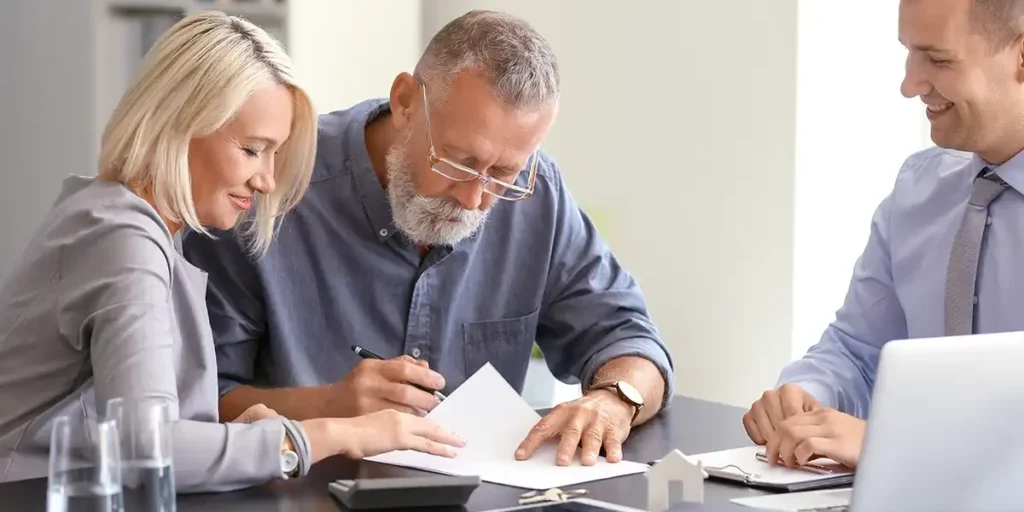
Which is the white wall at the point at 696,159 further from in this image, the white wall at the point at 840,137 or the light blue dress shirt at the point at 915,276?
the light blue dress shirt at the point at 915,276

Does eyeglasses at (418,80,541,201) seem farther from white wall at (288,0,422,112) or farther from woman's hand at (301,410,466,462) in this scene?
white wall at (288,0,422,112)

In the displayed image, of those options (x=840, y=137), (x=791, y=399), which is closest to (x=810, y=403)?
(x=791, y=399)

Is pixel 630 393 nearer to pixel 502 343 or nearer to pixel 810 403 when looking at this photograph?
pixel 810 403

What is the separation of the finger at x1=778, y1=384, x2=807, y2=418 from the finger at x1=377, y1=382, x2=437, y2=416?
1.74 ft

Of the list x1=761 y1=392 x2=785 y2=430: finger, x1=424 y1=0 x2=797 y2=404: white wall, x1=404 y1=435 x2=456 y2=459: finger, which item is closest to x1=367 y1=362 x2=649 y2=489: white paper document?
x1=404 y1=435 x2=456 y2=459: finger

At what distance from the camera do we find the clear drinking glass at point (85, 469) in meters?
1.12

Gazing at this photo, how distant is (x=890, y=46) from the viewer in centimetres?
336

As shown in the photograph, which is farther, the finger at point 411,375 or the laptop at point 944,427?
the finger at point 411,375

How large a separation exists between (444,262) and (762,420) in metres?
0.70

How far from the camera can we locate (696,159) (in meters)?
3.41

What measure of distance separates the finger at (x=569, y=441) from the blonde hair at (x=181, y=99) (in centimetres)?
62

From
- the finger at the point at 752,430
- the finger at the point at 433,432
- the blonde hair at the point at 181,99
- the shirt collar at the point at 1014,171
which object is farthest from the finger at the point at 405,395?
the shirt collar at the point at 1014,171

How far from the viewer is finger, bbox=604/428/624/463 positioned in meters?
1.75

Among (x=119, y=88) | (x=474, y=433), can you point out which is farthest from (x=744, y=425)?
(x=119, y=88)
